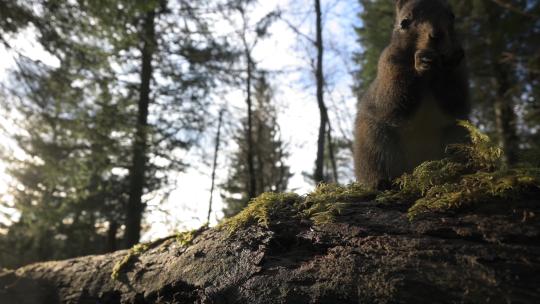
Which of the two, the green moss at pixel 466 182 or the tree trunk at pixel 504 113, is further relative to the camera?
the tree trunk at pixel 504 113

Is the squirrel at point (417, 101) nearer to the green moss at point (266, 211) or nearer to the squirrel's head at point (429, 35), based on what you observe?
the squirrel's head at point (429, 35)

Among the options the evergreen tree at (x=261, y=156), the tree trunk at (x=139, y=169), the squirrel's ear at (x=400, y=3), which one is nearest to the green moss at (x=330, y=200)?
the squirrel's ear at (x=400, y=3)

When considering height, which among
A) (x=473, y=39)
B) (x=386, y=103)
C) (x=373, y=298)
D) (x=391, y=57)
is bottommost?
(x=373, y=298)

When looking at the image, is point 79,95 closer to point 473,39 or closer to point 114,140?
point 114,140

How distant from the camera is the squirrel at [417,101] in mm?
2949

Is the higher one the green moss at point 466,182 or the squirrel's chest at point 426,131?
the squirrel's chest at point 426,131

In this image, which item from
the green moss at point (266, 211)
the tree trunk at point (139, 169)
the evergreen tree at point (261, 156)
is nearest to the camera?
the green moss at point (266, 211)

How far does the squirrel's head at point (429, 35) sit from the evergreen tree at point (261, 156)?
15.9 meters

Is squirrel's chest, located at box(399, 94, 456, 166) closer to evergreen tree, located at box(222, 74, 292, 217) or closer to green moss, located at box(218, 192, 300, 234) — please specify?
green moss, located at box(218, 192, 300, 234)

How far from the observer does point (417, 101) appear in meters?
3.00

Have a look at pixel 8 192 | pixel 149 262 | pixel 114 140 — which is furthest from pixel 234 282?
→ pixel 8 192

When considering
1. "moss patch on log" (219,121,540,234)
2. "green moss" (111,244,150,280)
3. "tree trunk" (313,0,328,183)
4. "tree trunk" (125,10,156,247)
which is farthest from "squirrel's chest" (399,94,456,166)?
"tree trunk" (125,10,156,247)

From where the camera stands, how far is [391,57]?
327 centimetres

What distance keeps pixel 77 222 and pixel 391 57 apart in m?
25.1
